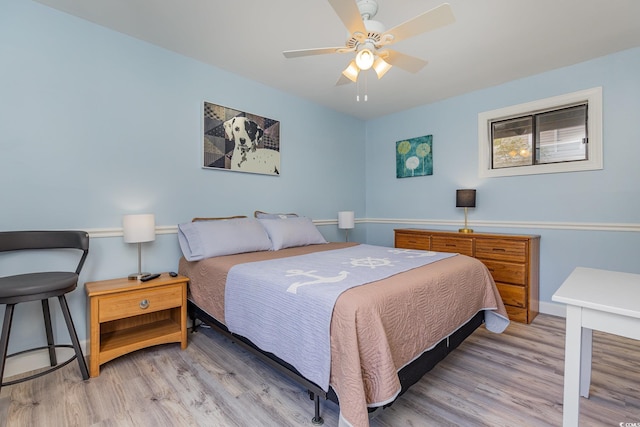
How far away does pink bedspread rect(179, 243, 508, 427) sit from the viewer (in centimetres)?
120

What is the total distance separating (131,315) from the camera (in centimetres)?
204

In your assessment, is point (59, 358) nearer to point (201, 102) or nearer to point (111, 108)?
point (111, 108)

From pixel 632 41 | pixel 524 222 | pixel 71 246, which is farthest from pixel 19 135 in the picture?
pixel 632 41

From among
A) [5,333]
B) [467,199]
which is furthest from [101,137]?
[467,199]

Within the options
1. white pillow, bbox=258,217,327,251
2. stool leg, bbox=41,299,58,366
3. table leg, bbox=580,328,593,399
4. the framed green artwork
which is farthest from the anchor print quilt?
the framed green artwork

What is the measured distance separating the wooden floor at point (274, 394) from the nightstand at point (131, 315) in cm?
14

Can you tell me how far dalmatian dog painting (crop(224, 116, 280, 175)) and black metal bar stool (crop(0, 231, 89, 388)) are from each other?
153cm

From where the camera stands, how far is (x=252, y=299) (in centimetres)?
173

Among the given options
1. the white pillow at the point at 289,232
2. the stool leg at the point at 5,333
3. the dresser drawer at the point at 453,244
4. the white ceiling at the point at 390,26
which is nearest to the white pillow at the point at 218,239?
the white pillow at the point at 289,232

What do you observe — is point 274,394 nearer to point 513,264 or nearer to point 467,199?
point 513,264

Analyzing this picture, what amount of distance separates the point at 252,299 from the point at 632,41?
376 centimetres

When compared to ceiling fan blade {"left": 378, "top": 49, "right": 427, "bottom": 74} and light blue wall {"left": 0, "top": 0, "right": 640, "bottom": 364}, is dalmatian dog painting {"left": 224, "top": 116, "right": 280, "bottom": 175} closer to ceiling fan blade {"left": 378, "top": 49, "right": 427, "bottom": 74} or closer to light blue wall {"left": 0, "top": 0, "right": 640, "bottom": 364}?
light blue wall {"left": 0, "top": 0, "right": 640, "bottom": 364}

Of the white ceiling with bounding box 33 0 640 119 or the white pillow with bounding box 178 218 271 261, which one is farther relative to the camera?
the white pillow with bounding box 178 218 271 261

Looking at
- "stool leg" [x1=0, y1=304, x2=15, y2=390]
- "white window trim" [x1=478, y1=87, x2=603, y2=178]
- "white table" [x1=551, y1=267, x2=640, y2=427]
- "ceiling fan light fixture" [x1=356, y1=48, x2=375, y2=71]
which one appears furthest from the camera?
"white window trim" [x1=478, y1=87, x2=603, y2=178]
